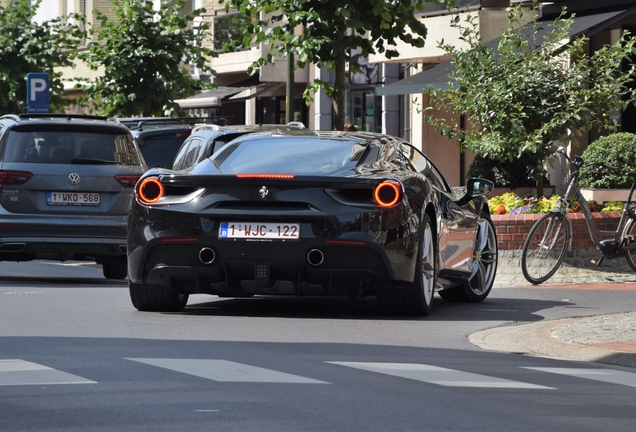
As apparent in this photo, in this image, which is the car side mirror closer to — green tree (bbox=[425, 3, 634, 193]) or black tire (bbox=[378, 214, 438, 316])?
black tire (bbox=[378, 214, 438, 316])

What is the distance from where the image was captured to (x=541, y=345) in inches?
396

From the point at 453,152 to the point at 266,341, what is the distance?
23.5 meters

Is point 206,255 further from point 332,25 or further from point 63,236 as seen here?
point 332,25

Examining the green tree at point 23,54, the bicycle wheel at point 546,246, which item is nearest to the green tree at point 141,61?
the green tree at point 23,54

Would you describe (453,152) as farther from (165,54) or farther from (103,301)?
(103,301)

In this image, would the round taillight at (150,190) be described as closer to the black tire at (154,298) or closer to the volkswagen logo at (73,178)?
the black tire at (154,298)

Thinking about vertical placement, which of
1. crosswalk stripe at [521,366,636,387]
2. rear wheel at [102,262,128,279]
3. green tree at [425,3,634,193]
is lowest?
rear wheel at [102,262,128,279]

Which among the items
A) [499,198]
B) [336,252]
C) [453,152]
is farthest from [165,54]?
[336,252]

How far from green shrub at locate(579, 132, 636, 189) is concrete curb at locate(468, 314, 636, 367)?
10084mm

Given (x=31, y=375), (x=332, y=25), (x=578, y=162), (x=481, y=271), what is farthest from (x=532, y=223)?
(x=31, y=375)

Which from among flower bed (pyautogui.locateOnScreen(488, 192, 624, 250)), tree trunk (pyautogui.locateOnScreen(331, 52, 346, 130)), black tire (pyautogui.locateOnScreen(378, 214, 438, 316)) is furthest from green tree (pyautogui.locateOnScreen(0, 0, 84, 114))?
black tire (pyautogui.locateOnScreen(378, 214, 438, 316))

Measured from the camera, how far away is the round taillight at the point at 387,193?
1063 centimetres

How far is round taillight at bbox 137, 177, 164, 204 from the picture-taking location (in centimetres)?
1095

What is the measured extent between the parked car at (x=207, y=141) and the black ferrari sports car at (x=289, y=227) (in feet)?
3.24
